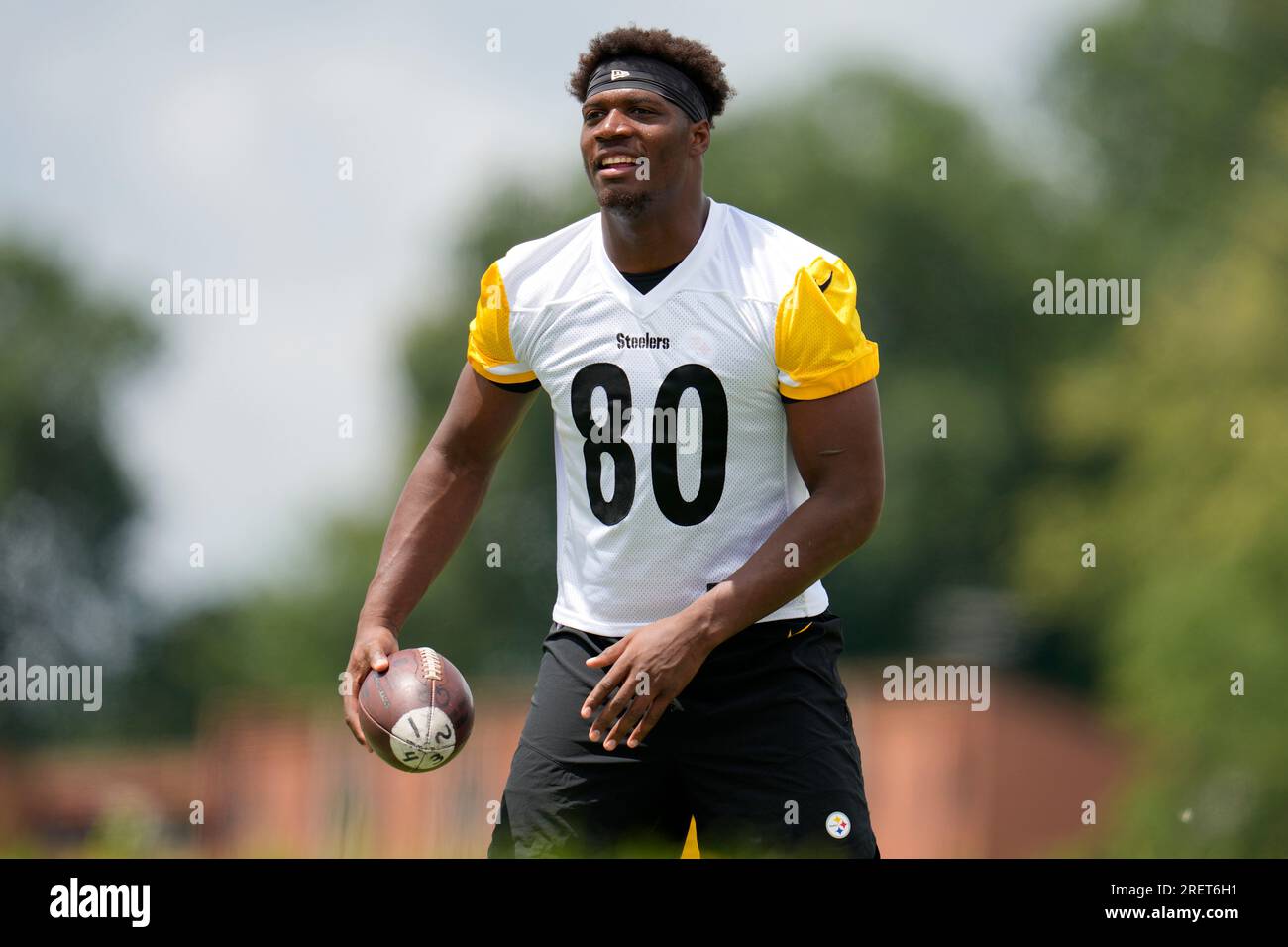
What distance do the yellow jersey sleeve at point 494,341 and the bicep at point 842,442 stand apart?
0.99m

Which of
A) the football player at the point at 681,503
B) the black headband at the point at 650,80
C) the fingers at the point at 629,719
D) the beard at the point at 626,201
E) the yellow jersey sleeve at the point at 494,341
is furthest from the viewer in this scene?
the yellow jersey sleeve at the point at 494,341

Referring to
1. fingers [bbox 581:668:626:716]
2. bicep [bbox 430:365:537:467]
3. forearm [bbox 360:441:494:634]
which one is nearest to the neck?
bicep [bbox 430:365:537:467]

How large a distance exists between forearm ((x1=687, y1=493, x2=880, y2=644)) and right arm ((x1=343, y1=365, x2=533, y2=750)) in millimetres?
1109

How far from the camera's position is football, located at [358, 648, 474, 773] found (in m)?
5.73

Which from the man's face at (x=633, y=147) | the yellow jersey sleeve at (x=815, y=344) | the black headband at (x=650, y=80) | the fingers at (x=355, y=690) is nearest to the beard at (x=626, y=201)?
the man's face at (x=633, y=147)

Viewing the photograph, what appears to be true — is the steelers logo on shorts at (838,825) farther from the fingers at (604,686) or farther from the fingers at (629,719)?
the fingers at (604,686)

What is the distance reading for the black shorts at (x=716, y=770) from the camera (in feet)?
18.4

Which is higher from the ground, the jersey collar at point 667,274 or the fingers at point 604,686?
the jersey collar at point 667,274

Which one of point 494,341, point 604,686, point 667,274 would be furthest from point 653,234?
point 604,686

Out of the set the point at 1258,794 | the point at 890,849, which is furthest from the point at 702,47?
the point at 1258,794

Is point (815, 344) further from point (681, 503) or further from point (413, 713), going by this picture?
point (413, 713)

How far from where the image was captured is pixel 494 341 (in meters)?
6.14

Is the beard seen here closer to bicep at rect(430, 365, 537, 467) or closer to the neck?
the neck
